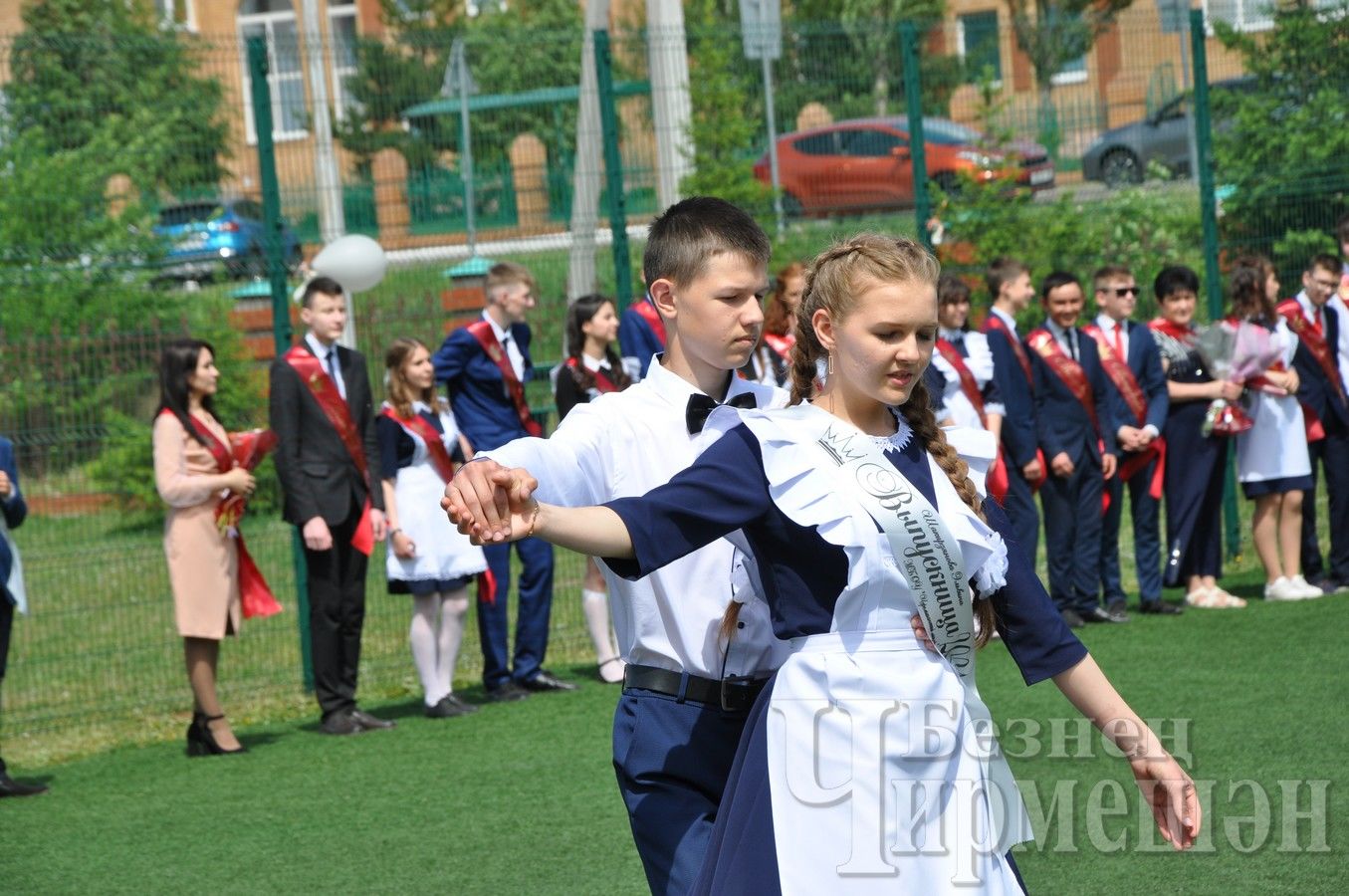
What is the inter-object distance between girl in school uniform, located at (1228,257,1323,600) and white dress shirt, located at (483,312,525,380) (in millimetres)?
4197

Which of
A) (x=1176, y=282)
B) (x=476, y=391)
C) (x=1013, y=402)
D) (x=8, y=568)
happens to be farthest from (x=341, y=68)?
(x=1176, y=282)

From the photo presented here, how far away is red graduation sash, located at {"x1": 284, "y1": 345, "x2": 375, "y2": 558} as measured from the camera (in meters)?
8.09

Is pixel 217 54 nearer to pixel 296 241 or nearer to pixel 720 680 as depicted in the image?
pixel 296 241

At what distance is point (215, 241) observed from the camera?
8.80 metres

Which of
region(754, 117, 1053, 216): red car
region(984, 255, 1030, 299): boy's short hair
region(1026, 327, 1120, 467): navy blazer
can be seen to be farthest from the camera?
region(754, 117, 1053, 216): red car

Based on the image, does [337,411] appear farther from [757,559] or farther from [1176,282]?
[757,559]

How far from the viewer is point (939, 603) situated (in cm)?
299

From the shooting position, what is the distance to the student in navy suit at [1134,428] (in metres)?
9.77

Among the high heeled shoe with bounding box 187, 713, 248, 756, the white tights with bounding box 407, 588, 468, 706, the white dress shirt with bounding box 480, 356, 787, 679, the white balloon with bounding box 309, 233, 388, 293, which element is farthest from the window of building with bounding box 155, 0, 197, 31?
the white dress shirt with bounding box 480, 356, 787, 679

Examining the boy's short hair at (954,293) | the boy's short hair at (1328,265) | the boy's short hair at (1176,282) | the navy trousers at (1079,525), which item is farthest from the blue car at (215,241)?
the boy's short hair at (1328,265)

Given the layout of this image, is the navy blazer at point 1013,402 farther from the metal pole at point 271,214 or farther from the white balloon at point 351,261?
the metal pole at point 271,214

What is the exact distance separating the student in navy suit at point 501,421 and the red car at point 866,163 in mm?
2225

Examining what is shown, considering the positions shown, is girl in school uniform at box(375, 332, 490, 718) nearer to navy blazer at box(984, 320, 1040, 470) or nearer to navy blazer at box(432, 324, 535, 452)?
navy blazer at box(432, 324, 535, 452)

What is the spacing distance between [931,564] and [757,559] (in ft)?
1.05
